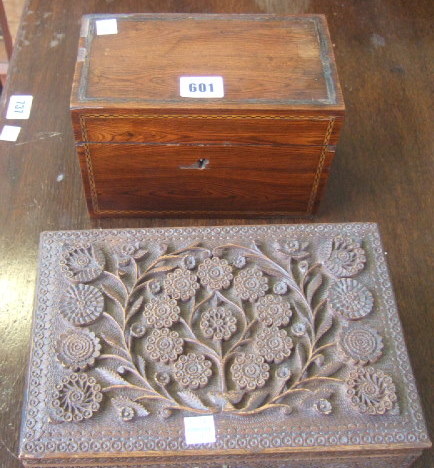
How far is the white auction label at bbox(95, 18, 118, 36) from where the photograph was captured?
174cm

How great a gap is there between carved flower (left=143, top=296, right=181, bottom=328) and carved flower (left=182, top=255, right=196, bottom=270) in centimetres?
9

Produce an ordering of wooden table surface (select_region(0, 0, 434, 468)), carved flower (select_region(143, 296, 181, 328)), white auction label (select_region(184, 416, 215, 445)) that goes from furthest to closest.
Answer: wooden table surface (select_region(0, 0, 434, 468))
carved flower (select_region(143, 296, 181, 328))
white auction label (select_region(184, 416, 215, 445))

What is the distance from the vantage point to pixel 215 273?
4.58ft

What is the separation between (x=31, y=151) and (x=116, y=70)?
49cm

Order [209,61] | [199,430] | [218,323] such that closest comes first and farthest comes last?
1. [199,430]
2. [218,323]
3. [209,61]

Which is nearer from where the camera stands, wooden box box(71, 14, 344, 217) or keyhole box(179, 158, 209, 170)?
wooden box box(71, 14, 344, 217)

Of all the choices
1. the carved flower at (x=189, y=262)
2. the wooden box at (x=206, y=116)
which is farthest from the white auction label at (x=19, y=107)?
the carved flower at (x=189, y=262)

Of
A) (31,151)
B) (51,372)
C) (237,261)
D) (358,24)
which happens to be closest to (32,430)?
(51,372)

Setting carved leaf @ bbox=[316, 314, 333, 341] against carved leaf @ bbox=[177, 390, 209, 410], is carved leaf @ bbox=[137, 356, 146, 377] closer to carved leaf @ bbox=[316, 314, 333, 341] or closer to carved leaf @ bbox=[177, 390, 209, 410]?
carved leaf @ bbox=[177, 390, 209, 410]

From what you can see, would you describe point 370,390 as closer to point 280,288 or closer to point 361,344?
point 361,344

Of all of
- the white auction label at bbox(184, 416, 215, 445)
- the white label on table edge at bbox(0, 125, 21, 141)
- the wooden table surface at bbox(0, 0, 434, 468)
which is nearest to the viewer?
the white auction label at bbox(184, 416, 215, 445)

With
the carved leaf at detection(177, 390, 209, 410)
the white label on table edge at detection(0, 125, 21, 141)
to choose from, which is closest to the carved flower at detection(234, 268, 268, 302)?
the carved leaf at detection(177, 390, 209, 410)

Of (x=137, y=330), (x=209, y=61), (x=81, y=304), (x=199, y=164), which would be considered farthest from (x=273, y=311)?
(x=209, y=61)

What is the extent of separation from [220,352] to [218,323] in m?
0.06
